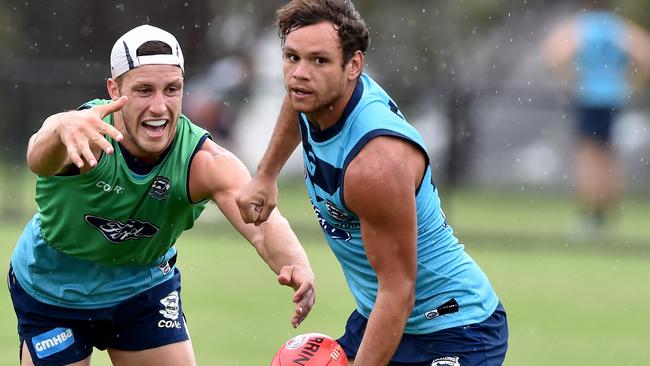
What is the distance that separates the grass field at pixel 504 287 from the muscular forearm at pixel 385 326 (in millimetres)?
3530

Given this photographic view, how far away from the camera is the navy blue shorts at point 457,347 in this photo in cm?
541

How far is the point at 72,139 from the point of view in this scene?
5.05 m

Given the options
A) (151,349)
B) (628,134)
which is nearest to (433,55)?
(628,134)

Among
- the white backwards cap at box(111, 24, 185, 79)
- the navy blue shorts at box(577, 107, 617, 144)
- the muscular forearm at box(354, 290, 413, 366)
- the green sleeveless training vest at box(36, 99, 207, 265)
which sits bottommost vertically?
the navy blue shorts at box(577, 107, 617, 144)

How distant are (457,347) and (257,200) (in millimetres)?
1026

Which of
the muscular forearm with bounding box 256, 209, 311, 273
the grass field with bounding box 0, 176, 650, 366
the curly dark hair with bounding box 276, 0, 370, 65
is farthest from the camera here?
the grass field with bounding box 0, 176, 650, 366

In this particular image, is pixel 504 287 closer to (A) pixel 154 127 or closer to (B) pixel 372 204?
(A) pixel 154 127

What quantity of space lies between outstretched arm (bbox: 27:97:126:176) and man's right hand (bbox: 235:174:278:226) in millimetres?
648

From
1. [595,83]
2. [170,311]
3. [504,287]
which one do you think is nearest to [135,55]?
[170,311]

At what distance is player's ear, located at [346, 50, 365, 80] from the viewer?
5.20m

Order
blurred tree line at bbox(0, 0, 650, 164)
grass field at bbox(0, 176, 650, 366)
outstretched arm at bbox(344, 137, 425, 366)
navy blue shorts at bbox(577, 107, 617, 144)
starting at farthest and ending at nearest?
1. blurred tree line at bbox(0, 0, 650, 164)
2. navy blue shorts at bbox(577, 107, 617, 144)
3. grass field at bbox(0, 176, 650, 366)
4. outstretched arm at bbox(344, 137, 425, 366)

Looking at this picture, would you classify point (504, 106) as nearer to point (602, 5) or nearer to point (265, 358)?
point (602, 5)

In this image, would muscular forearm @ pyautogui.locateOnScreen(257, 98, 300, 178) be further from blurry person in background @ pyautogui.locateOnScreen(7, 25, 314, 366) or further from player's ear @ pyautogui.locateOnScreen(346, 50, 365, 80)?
player's ear @ pyautogui.locateOnScreen(346, 50, 365, 80)

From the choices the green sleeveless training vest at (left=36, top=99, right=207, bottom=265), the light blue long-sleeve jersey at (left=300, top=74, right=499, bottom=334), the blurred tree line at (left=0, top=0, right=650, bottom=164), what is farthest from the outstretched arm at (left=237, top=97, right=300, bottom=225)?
the blurred tree line at (left=0, top=0, right=650, bottom=164)
